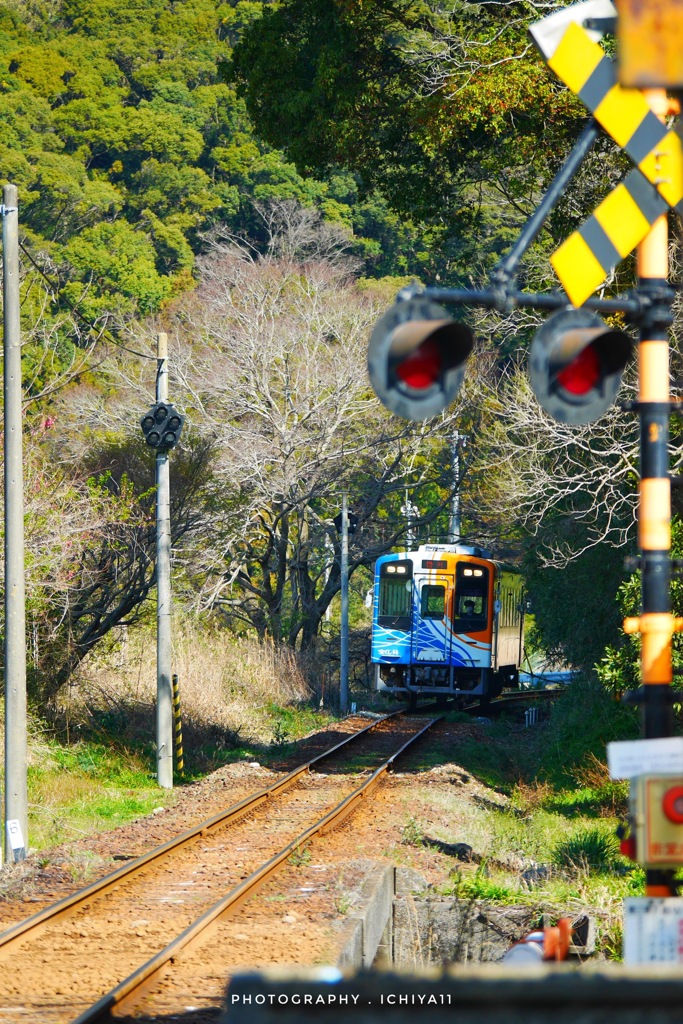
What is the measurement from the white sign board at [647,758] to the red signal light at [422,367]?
1.57 m

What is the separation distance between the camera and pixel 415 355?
15.7ft

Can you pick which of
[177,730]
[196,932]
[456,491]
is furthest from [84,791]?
[456,491]

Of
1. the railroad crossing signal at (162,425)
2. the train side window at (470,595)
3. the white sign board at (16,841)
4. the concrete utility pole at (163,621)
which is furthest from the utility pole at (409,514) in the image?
the white sign board at (16,841)

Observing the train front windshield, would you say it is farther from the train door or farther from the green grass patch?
the green grass patch

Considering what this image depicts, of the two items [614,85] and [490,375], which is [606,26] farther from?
[490,375]

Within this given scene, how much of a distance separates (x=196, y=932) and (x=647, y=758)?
595cm

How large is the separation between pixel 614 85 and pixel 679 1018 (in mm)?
3901

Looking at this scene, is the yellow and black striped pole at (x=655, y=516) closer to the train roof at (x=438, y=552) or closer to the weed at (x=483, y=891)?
the weed at (x=483, y=891)

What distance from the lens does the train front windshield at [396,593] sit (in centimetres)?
2850

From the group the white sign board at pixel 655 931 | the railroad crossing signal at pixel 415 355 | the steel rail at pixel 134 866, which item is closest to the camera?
the white sign board at pixel 655 931

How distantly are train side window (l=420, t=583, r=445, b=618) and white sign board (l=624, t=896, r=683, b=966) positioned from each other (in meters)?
24.1

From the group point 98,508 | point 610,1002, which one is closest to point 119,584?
point 98,508

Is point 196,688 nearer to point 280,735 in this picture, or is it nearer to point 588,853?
point 280,735

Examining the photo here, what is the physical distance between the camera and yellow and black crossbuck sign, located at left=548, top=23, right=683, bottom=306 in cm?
519
